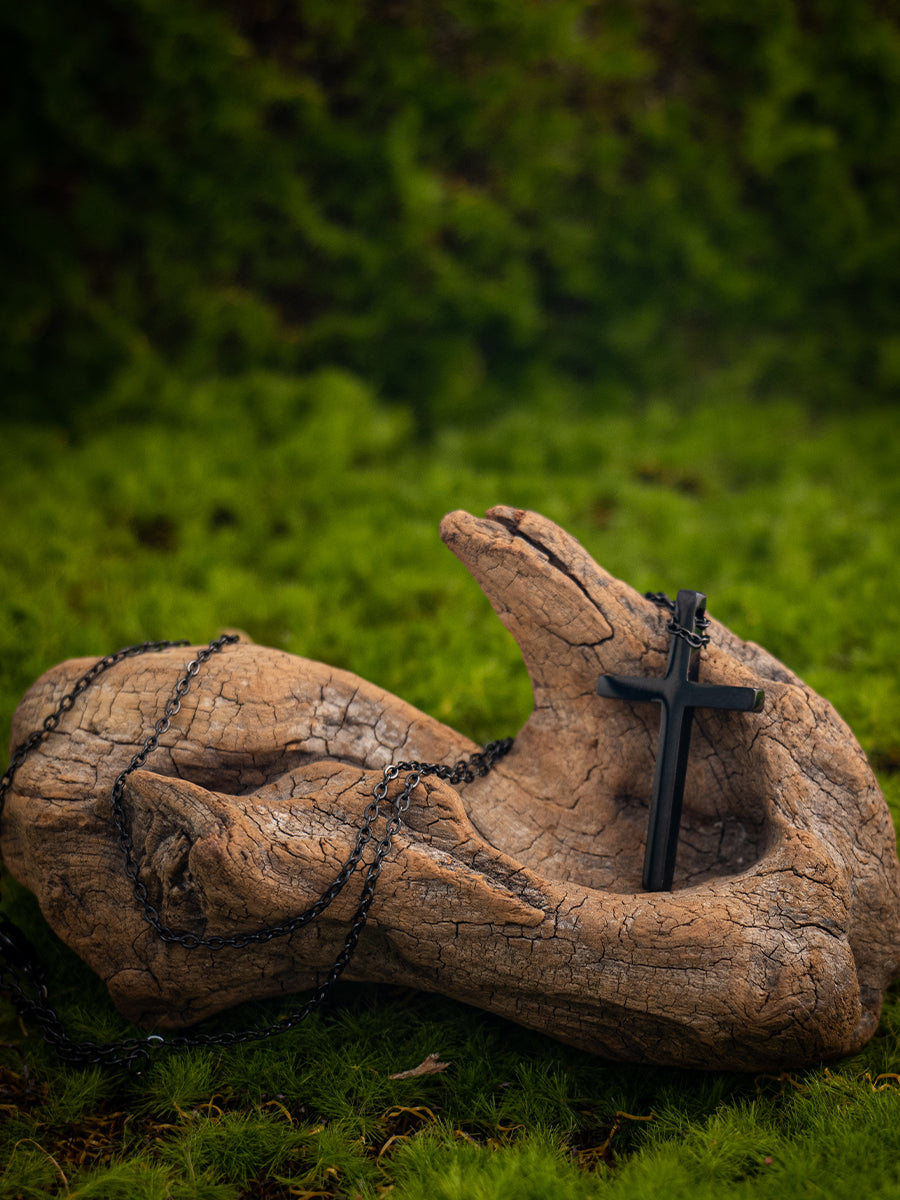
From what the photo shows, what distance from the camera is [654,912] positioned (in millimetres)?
3012

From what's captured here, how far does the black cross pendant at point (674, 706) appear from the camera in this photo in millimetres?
3279

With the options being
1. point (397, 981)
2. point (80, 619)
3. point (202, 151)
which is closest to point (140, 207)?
point (202, 151)

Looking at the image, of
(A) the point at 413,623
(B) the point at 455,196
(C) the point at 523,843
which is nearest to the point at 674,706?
(C) the point at 523,843

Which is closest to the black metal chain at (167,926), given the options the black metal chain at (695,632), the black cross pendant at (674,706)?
the black cross pendant at (674,706)

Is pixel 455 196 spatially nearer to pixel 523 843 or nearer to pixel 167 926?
pixel 523 843

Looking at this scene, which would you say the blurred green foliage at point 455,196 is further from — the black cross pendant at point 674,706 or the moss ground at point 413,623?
the black cross pendant at point 674,706

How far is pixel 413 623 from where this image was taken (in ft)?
17.9

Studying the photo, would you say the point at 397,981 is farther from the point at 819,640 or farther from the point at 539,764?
Result: the point at 819,640

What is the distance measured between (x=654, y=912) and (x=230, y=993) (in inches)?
64.6

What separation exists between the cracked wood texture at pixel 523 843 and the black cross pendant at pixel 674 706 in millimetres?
160

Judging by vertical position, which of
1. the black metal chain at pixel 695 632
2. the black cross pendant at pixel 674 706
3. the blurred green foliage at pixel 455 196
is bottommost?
the black cross pendant at pixel 674 706

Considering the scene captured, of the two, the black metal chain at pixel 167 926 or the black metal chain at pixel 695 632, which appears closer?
the black metal chain at pixel 167 926

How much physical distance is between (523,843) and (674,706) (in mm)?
789

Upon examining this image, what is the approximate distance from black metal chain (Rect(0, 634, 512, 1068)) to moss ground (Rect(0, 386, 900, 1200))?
0.32 ft
